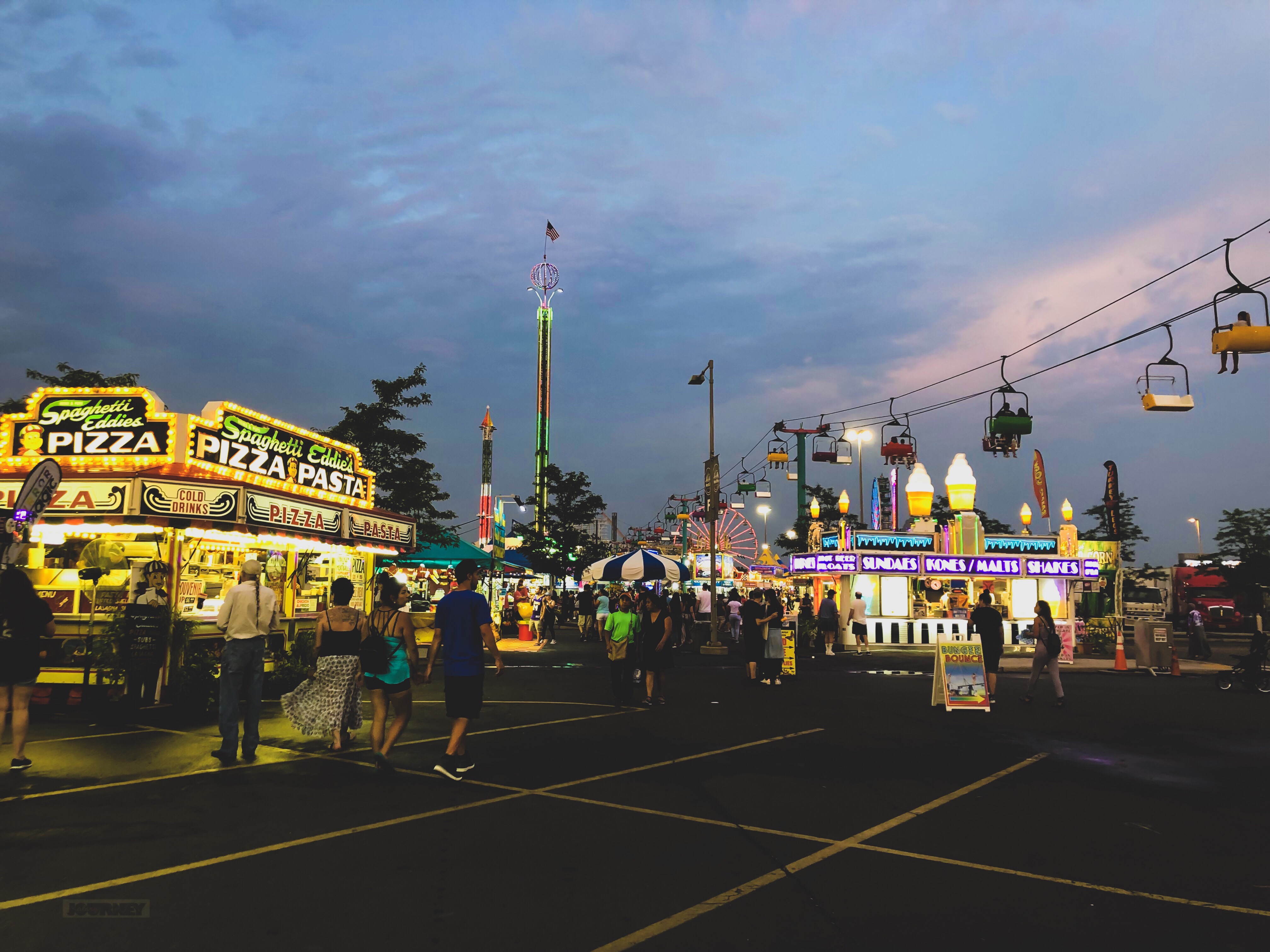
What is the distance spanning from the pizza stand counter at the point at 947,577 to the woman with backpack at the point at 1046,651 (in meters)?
13.1

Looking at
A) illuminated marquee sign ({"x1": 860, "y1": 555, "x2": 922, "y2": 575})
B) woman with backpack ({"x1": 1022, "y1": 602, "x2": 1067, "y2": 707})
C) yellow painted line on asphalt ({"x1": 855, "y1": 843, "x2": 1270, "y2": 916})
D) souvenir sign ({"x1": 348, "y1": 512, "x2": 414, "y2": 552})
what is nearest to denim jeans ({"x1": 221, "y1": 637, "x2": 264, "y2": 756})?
yellow painted line on asphalt ({"x1": 855, "y1": 843, "x2": 1270, "y2": 916})

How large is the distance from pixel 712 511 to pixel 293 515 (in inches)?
624

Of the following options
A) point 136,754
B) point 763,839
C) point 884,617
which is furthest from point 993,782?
point 884,617

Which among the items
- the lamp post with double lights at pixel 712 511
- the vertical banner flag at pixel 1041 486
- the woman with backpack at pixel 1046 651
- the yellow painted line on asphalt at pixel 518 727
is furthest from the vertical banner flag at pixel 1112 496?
the yellow painted line on asphalt at pixel 518 727

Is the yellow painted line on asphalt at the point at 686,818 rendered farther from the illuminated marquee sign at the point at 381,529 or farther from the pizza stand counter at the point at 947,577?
the pizza stand counter at the point at 947,577

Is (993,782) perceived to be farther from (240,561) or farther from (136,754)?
(240,561)

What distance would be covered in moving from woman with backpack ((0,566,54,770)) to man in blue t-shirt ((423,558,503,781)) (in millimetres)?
3525

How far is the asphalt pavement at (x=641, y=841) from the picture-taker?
13.8ft

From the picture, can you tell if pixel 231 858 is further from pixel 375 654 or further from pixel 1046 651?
pixel 1046 651

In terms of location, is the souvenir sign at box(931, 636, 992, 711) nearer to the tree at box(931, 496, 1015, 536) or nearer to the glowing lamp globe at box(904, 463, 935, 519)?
the glowing lamp globe at box(904, 463, 935, 519)

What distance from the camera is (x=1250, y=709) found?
43.4 feet

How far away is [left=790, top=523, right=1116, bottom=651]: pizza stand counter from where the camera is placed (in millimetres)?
26672

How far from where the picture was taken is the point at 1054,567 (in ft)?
88.3

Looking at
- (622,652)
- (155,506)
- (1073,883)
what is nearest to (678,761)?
(1073,883)
